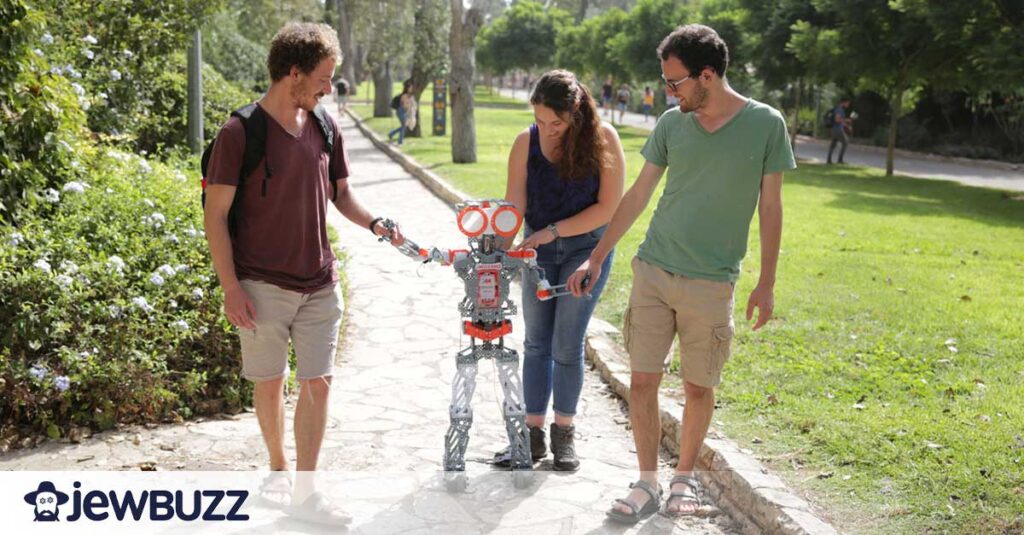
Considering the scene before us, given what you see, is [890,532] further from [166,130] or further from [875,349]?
[166,130]

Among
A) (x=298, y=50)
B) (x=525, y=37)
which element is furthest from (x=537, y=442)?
(x=525, y=37)

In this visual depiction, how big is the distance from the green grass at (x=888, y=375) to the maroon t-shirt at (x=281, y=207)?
2.45m

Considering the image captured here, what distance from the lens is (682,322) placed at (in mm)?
4441

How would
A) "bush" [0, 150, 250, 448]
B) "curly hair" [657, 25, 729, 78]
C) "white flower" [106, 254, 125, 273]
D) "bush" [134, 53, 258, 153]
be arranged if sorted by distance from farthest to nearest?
"bush" [134, 53, 258, 153]
"white flower" [106, 254, 125, 273]
"bush" [0, 150, 250, 448]
"curly hair" [657, 25, 729, 78]

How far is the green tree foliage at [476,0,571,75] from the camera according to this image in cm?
6888

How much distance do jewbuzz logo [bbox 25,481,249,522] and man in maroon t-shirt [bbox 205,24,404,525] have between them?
31cm

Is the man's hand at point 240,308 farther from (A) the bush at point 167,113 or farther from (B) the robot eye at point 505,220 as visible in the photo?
(A) the bush at point 167,113

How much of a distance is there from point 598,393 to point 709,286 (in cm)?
238

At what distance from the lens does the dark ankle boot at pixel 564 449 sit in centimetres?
510

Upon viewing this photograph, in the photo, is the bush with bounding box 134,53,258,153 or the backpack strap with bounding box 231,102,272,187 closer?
the backpack strap with bounding box 231,102,272,187

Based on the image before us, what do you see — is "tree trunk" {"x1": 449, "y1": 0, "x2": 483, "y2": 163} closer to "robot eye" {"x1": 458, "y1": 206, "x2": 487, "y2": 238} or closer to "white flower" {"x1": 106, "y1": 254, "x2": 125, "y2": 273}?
"white flower" {"x1": 106, "y1": 254, "x2": 125, "y2": 273}

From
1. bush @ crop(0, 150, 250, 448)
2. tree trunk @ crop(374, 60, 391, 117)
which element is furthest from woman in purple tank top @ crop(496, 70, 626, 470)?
tree trunk @ crop(374, 60, 391, 117)

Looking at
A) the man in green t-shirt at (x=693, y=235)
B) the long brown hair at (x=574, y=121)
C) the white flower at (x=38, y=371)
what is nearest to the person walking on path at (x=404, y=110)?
the white flower at (x=38, y=371)

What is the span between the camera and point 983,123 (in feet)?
105
